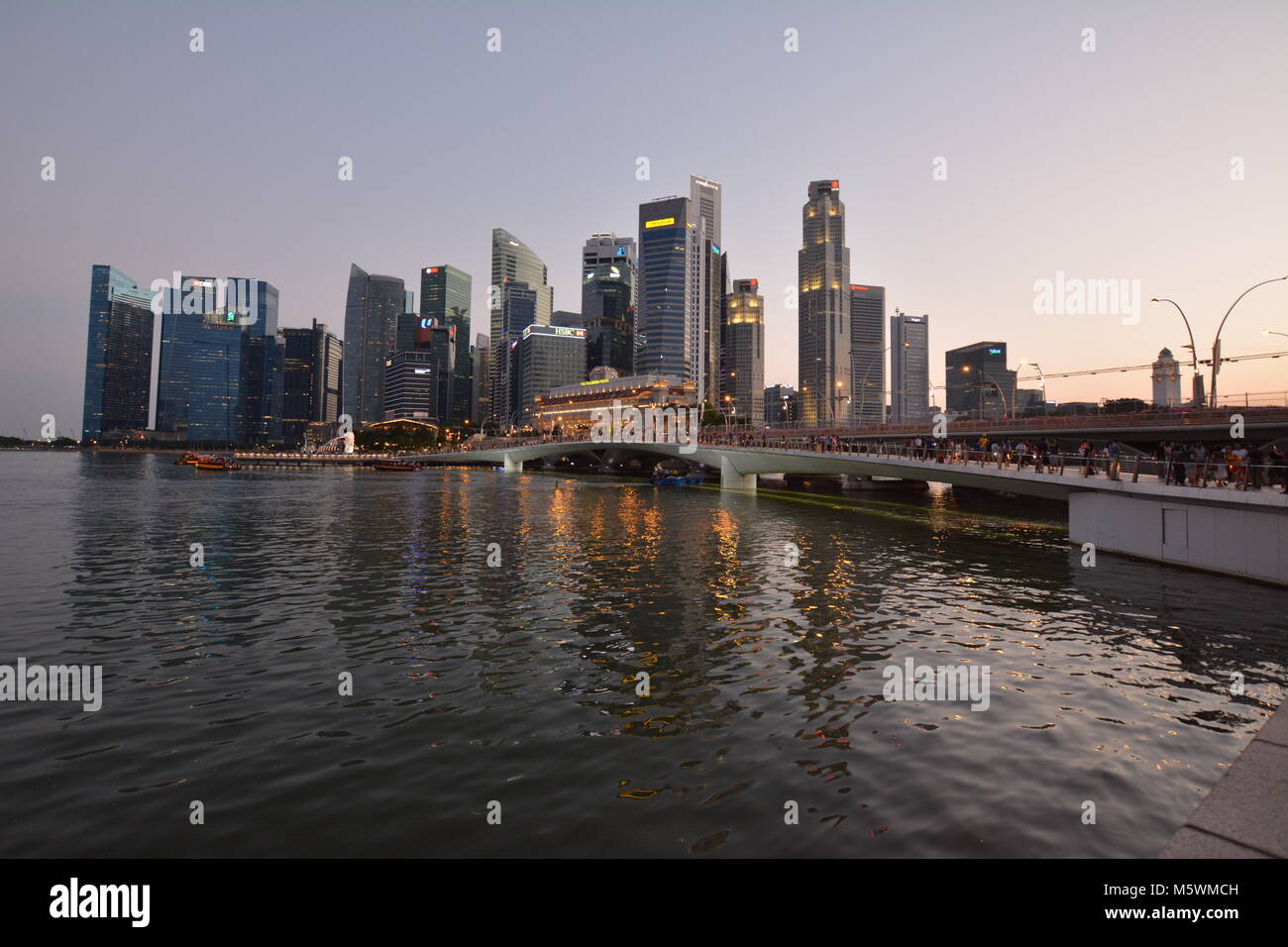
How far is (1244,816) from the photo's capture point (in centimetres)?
577

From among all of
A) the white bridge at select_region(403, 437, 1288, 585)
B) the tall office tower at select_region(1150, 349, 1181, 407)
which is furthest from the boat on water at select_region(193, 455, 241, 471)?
the tall office tower at select_region(1150, 349, 1181, 407)

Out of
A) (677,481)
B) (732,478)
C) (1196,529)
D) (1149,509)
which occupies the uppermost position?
(732,478)

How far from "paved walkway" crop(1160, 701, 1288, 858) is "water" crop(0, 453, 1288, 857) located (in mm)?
1373

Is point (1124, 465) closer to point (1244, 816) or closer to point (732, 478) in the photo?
point (1244, 816)

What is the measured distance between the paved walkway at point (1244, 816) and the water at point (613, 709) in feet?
4.50

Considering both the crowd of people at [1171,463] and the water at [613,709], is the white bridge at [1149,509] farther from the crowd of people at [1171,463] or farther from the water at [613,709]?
the water at [613,709]

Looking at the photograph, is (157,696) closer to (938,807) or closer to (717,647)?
(717,647)

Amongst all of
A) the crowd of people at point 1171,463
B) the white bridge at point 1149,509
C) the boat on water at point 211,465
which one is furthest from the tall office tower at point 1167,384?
the boat on water at point 211,465

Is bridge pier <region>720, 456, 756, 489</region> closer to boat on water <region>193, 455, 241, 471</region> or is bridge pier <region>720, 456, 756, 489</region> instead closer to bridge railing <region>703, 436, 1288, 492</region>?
bridge railing <region>703, 436, 1288, 492</region>

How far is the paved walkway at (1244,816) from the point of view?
17.4ft

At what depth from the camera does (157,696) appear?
38.3 ft

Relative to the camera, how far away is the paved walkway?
529cm

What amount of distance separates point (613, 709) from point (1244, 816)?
8.24 metres

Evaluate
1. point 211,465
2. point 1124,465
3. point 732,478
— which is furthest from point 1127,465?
point 211,465
